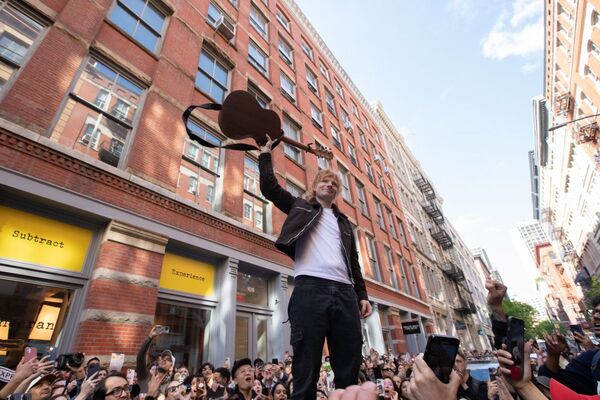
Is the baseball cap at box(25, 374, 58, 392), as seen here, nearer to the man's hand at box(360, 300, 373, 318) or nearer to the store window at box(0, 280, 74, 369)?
the store window at box(0, 280, 74, 369)

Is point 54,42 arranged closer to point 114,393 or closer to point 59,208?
point 59,208

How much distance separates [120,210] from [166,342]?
3026 mm

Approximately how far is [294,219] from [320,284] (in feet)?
1.96

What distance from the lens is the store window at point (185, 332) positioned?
22.0ft

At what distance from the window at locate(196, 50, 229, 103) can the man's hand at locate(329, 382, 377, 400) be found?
35.5 ft

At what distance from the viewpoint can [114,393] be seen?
3102mm

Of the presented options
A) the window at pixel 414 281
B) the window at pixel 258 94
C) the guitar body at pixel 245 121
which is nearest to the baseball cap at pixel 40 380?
the guitar body at pixel 245 121

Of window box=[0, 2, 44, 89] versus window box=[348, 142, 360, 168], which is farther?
window box=[348, 142, 360, 168]

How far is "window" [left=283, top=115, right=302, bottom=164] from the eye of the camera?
1435 centimetres

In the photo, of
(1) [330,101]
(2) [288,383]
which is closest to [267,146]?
(2) [288,383]

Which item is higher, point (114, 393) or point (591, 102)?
point (591, 102)

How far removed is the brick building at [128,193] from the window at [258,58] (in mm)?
1001

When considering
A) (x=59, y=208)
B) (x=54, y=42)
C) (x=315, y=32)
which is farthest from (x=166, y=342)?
(x=315, y=32)

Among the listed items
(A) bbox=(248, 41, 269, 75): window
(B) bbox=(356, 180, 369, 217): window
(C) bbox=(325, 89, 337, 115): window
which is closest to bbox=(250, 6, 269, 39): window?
(A) bbox=(248, 41, 269, 75): window
